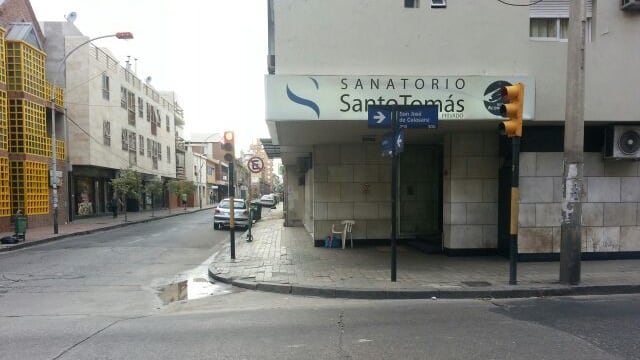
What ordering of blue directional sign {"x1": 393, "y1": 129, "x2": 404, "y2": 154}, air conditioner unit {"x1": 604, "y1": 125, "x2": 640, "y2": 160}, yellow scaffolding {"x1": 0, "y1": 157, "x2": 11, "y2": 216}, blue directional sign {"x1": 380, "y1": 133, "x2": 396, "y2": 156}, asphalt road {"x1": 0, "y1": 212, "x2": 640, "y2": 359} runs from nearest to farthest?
asphalt road {"x1": 0, "y1": 212, "x2": 640, "y2": 359} → blue directional sign {"x1": 393, "y1": 129, "x2": 404, "y2": 154} → blue directional sign {"x1": 380, "y1": 133, "x2": 396, "y2": 156} → air conditioner unit {"x1": 604, "y1": 125, "x2": 640, "y2": 160} → yellow scaffolding {"x1": 0, "y1": 157, "x2": 11, "y2": 216}

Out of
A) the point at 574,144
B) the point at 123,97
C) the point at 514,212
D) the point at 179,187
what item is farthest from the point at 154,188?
the point at 574,144

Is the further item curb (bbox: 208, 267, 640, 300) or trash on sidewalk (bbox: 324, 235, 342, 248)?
trash on sidewalk (bbox: 324, 235, 342, 248)

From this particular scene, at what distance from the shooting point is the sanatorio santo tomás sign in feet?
28.8

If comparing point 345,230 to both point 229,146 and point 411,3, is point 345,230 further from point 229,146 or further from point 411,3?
point 411,3

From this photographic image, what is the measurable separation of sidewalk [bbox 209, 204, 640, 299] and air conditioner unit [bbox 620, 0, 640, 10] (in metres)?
Result: 5.84

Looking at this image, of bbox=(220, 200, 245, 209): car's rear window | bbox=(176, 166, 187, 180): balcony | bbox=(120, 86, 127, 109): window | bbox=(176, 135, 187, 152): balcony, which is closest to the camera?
bbox=(220, 200, 245, 209): car's rear window

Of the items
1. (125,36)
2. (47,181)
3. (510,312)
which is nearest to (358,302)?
(510,312)

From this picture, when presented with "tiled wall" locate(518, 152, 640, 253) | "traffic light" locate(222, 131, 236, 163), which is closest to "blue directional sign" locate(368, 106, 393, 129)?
"tiled wall" locate(518, 152, 640, 253)

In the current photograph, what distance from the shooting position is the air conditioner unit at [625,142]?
10.2 m

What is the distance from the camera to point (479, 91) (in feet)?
29.6

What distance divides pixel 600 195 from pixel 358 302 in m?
7.36

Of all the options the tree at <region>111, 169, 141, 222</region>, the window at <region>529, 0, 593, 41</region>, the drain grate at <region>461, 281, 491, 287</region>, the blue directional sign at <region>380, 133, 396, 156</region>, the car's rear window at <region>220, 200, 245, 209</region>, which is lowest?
the drain grate at <region>461, 281, 491, 287</region>

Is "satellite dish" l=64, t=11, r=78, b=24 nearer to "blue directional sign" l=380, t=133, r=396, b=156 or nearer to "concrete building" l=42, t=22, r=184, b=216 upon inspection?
"concrete building" l=42, t=22, r=184, b=216

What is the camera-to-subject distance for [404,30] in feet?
31.2
